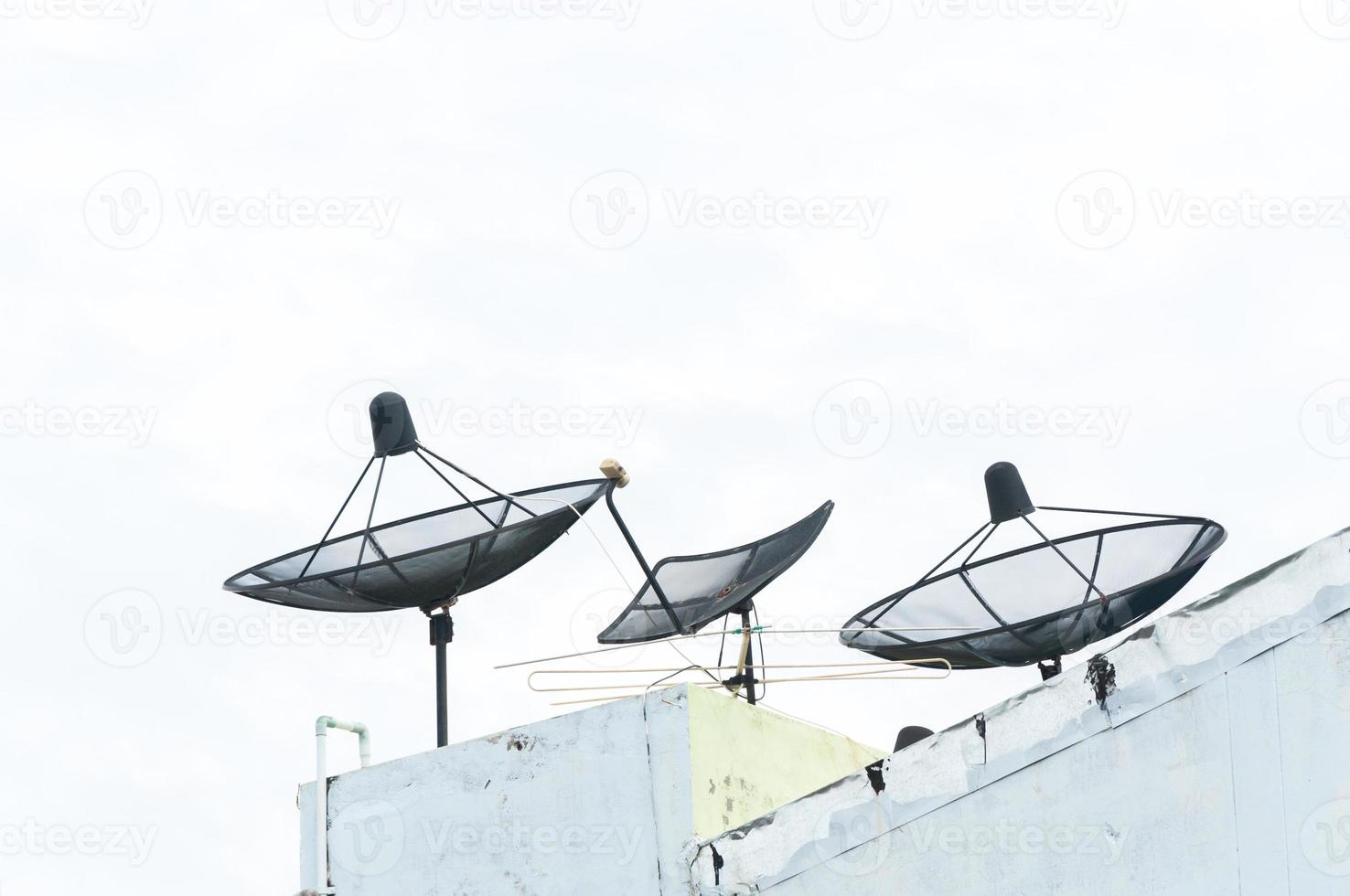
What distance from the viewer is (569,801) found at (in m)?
12.7

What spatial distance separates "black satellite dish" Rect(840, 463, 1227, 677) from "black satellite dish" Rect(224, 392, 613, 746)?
130 inches

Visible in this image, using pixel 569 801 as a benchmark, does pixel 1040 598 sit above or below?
above

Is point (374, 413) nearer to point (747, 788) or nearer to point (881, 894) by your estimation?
point (747, 788)

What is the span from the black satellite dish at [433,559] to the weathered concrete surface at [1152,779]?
419 cm

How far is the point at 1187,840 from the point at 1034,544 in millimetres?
7459

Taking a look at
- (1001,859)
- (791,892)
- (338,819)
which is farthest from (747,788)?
(338,819)

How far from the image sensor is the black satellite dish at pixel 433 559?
15.1m

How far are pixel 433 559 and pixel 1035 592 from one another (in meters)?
5.90

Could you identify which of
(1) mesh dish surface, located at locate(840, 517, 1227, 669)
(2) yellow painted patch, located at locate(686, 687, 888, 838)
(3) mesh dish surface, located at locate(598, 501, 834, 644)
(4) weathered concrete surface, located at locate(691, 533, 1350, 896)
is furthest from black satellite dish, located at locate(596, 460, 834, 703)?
(4) weathered concrete surface, located at locate(691, 533, 1350, 896)

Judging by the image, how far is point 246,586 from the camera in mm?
15430

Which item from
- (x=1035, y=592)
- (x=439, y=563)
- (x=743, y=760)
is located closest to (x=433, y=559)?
(x=439, y=563)

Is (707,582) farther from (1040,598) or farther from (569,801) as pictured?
(1040,598)

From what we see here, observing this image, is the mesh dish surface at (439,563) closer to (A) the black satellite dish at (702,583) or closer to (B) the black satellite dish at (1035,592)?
(A) the black satellite dish at (702,583)

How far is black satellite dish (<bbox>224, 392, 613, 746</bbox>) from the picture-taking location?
1512cm
